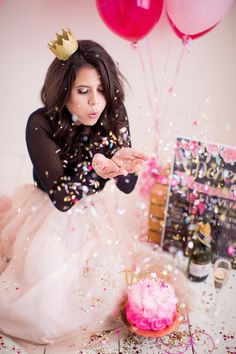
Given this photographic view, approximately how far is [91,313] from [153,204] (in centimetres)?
52

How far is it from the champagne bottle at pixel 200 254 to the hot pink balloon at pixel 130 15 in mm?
732

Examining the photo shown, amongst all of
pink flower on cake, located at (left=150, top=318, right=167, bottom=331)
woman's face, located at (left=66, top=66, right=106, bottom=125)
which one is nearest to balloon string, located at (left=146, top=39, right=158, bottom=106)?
woman's face, located at (left=66, top=66, right=106, bottom=125)

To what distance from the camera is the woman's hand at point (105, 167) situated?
3.90ft

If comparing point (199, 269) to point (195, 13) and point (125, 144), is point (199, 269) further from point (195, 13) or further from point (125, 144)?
point (195, 13)


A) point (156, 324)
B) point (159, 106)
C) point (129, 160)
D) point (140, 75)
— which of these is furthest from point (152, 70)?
point (156, 324)

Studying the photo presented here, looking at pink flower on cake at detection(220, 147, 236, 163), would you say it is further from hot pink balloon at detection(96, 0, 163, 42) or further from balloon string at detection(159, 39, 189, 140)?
hot pink balloon at detection(96, 0, 163, 42)

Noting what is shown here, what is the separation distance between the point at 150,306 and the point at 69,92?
685 millimetres

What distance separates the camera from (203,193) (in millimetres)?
1579

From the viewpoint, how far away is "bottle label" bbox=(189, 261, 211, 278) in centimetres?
155

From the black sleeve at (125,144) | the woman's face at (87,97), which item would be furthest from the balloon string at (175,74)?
the woman's face at (87,97)

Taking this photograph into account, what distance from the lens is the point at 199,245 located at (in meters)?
1.54

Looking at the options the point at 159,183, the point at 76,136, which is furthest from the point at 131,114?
the point at 159,183

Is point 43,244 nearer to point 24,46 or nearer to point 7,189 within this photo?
point 7,189

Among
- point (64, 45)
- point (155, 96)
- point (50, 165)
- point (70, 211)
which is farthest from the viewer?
point (155, 96)
